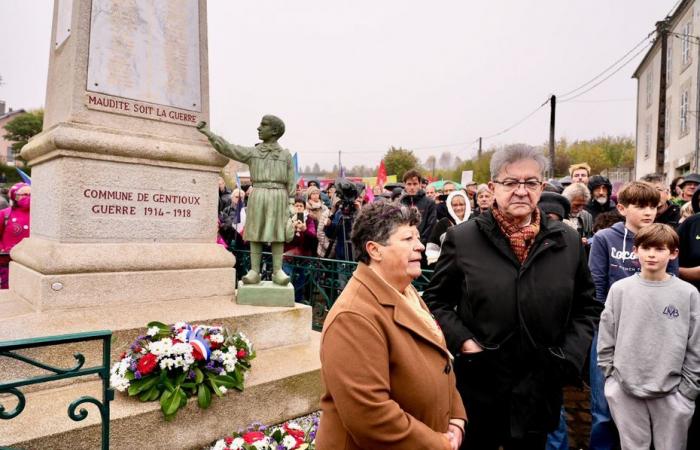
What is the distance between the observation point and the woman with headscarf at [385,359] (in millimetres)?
1635

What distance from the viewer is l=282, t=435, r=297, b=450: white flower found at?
263cm

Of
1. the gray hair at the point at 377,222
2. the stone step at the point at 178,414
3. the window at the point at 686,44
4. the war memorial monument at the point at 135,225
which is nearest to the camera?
the gray hair at the point at 377,222

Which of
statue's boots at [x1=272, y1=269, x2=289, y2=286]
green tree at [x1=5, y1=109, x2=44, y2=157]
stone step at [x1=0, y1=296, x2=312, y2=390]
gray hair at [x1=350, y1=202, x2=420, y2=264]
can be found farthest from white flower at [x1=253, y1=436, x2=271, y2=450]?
green tree at [x1=5, y1=109, x2=44, y2=157]

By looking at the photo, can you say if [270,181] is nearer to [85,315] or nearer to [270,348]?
[270,348]

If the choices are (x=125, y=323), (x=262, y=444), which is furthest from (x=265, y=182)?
(x=262, y=444)

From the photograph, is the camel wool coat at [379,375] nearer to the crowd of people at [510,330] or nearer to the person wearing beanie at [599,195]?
the crowd of people at [510,330]

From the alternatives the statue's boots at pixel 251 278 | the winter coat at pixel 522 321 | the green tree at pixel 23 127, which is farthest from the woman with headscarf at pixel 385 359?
the green tree at pixel 23 127

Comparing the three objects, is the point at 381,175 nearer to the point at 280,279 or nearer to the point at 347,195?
the point at 347,195

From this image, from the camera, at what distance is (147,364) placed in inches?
115

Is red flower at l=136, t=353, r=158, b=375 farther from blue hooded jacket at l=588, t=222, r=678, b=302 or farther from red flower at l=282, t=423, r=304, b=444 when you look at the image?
blue hooded jacket at l=588, t=222, r=678, b=302

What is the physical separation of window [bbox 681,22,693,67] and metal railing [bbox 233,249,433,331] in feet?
79.0

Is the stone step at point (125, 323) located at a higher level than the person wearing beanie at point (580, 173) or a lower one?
lower

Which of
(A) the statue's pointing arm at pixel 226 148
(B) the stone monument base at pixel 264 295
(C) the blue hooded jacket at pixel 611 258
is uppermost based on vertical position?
(A) the statue's pointing arm at pixel 226 148

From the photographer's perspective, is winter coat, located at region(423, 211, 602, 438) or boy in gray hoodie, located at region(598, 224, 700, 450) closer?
winter coat, located at region(423, 211, 602, 438)
